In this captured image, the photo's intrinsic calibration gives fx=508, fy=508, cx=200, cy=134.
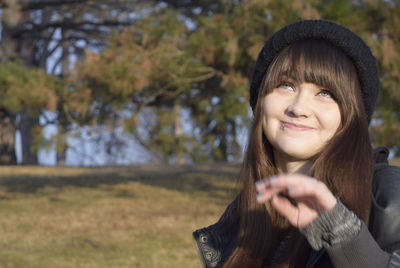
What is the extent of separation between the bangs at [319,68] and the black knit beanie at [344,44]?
1 cm

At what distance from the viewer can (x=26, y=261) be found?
3.39 metres

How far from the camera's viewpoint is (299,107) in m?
1.17

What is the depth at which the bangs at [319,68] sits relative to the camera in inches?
45.8

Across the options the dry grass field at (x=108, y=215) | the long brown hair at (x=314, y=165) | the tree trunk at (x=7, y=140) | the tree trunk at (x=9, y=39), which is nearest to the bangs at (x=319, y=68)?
the long brown hair at (x=314, y=165)

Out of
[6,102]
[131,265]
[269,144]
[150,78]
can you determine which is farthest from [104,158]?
[269,144]

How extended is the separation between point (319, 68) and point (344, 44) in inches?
3.4

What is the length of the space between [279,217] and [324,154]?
26 cm

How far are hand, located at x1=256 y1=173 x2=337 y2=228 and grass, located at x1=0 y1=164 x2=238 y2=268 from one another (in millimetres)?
2575

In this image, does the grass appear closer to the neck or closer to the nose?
the neck

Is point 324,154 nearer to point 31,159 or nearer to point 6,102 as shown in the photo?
point 6,102

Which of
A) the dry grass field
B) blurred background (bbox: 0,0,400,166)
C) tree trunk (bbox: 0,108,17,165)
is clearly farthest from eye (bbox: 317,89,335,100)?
tree trunk (bbox: 0,108,17,165)

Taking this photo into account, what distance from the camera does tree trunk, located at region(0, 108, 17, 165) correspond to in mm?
10513

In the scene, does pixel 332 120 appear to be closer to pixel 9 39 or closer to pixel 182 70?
pixel 182 70

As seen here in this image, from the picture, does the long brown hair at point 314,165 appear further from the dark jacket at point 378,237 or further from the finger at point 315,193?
the finger at point 315,193
